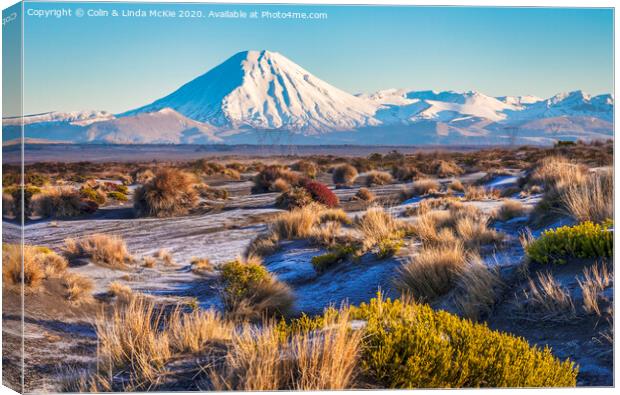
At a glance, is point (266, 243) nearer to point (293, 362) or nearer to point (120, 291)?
point (120, 291)

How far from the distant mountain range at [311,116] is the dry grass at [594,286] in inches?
70.6

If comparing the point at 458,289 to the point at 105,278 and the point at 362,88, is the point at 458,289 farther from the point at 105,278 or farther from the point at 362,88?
the point at 105,278

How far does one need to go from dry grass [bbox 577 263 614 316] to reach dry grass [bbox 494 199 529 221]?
261 cm

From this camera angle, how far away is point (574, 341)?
6.40 meters

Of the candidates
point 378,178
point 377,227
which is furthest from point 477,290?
point 378,178

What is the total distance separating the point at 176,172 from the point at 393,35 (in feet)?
10.1

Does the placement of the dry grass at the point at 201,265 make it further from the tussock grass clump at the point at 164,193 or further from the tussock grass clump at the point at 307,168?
the tussock grass clump at the point at 307,168

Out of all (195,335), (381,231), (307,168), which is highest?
(307,168)

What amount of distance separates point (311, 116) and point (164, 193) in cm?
209

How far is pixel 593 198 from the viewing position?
875cm

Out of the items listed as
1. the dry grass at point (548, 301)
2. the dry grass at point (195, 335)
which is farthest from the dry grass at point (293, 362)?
the dry grass at point (548, 301)

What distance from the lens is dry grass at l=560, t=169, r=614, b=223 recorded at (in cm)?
859

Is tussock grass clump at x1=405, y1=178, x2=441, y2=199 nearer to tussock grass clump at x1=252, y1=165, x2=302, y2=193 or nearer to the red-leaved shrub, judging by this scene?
the red-leaved shrub

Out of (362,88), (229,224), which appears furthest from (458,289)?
(229,224)
